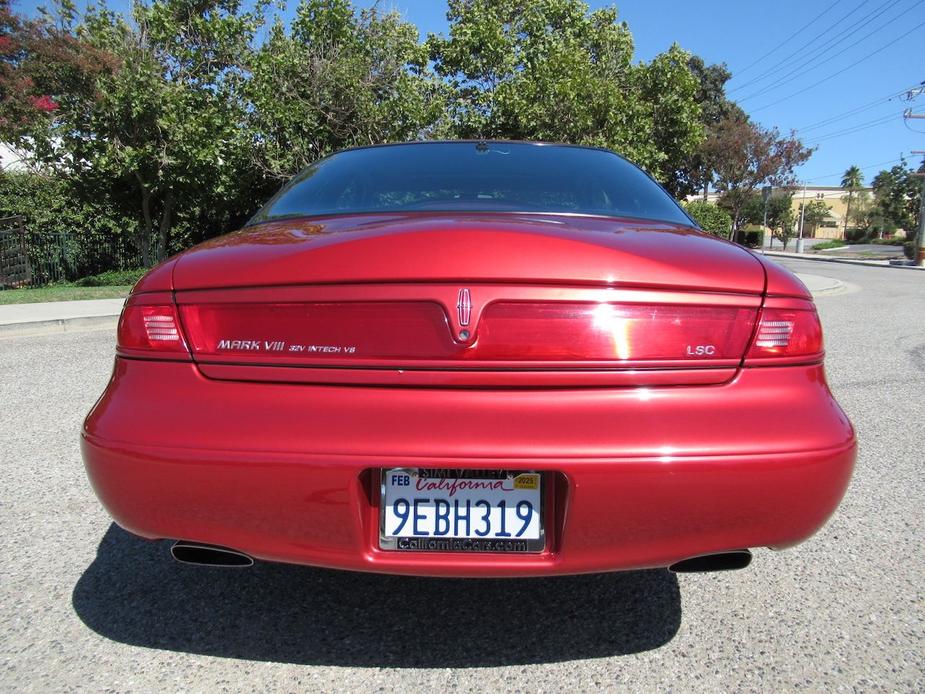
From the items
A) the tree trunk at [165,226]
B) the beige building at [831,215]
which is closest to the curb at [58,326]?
the tree trunk at [165,226]

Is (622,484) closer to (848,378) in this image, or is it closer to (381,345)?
(381,345)

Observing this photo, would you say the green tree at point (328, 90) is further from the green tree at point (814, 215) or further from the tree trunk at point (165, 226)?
the green tree at point (814, 215)

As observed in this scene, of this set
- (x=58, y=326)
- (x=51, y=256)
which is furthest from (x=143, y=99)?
(x=58, y=326)

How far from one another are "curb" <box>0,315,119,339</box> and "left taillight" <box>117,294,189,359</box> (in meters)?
6.83

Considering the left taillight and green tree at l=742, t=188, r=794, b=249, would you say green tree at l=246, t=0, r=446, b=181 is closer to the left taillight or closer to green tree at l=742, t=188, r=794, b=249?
the left taillight

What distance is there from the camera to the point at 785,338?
174 centimetres

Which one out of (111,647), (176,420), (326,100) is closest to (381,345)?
(176,420)

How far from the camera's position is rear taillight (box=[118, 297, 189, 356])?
1.76 metres

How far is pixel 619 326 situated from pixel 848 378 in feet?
15.8

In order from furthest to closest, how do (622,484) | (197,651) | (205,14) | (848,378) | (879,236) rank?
(879,236), (205,14), (848,378), (197,651), (622,484)

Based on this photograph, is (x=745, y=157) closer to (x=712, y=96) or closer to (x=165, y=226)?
(x=712, y=96)

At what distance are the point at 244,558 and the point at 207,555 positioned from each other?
116mm

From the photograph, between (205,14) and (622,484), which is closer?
(622,484)

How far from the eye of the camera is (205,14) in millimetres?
13883
